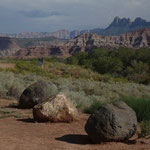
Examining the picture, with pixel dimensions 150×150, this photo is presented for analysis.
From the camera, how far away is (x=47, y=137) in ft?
24.1

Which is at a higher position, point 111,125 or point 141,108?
point 111,125

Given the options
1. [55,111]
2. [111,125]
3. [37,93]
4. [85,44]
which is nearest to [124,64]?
[37,93]

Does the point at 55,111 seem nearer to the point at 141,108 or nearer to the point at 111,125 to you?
the point at 111,125

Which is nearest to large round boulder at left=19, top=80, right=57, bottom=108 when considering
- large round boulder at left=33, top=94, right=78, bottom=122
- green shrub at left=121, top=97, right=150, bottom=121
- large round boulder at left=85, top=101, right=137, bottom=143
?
large round boulder at left=33, top=94, right=78, bottom=122

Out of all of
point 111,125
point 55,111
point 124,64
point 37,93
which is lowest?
point 124,64

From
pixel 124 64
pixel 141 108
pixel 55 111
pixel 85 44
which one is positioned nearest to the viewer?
pixel 55 111

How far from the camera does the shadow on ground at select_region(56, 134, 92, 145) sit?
7.06 m

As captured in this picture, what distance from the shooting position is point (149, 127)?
273 inches

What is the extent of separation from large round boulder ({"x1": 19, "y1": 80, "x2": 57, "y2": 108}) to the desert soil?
1498mm

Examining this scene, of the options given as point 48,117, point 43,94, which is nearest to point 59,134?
point 48,117

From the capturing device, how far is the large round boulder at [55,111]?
918cm

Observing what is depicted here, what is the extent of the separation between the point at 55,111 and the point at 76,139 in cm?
209

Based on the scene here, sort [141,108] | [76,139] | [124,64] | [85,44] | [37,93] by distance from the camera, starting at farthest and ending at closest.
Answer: [85,44] → [124,64] → [37,93] → [141,108] → [76,139]

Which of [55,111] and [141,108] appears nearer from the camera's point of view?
[55,111]
